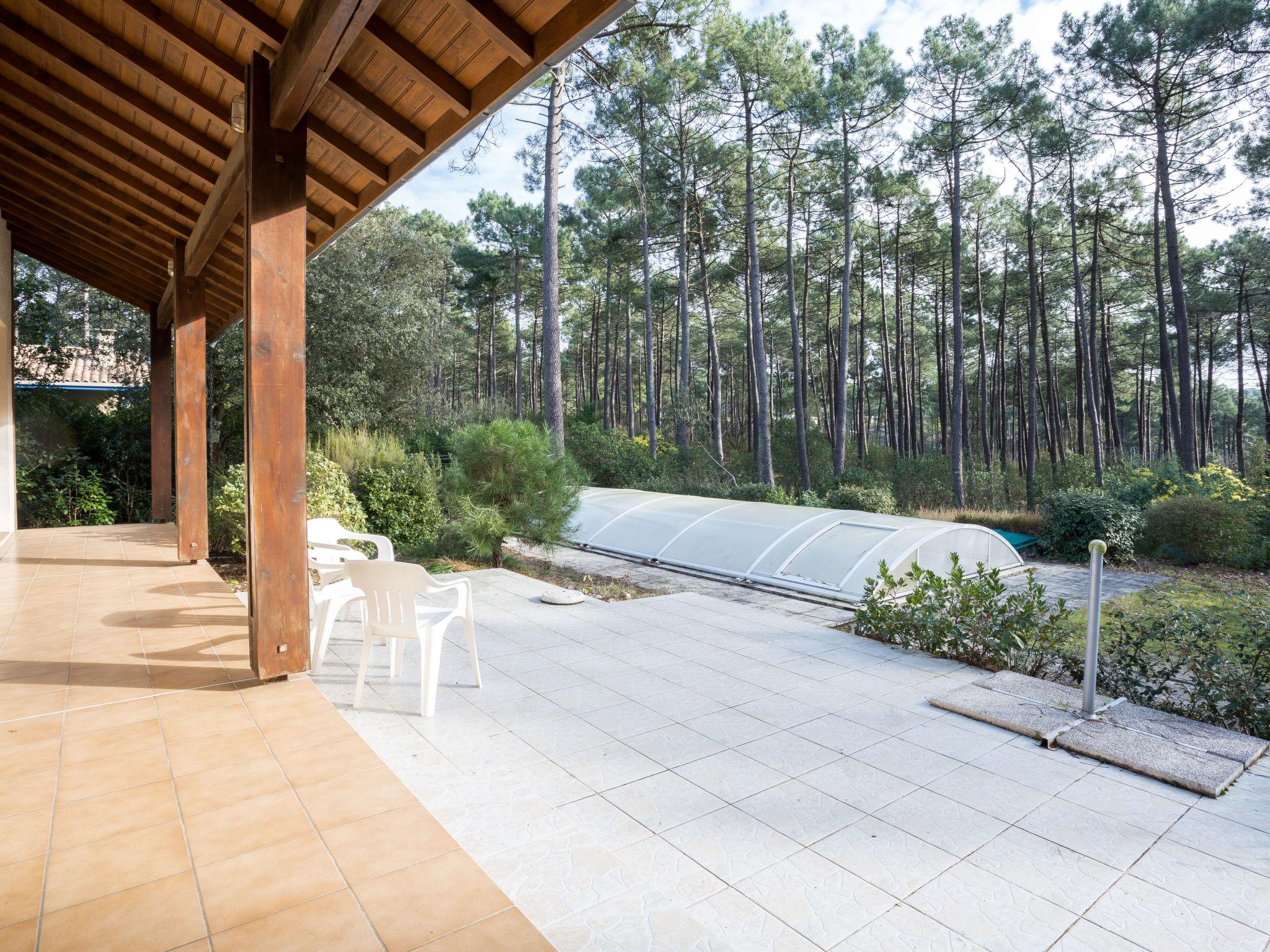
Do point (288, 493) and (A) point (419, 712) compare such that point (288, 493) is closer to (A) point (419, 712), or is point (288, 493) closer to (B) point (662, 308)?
(A) point (419, 712)

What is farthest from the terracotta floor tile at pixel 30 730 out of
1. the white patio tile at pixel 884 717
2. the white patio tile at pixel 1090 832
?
the white patio tile at pixel 1090 832

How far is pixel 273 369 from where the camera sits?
3.10 m

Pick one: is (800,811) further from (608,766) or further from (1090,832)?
(1090,832)

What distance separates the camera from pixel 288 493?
10.5ft

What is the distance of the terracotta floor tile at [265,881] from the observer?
174 centimetres

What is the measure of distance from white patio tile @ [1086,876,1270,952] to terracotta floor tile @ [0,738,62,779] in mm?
3362

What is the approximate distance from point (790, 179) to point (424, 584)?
15.0 m

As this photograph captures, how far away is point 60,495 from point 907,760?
11.6 metres

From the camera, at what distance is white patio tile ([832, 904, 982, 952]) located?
1.74m

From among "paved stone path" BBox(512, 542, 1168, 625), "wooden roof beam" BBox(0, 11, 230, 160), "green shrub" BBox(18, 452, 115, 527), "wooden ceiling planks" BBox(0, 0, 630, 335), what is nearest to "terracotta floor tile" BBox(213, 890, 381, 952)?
"wooden ceiling planks" BBox(0, 0, 630, 335)

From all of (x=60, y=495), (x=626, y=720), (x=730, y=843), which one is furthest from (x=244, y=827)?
(x=60, y=495)

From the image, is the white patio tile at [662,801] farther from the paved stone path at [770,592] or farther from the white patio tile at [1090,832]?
the paved stone path at [770,592]

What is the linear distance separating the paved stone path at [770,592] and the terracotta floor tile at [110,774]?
4247 millimetres

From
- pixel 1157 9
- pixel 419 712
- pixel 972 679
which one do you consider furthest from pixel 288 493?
pixel 1157 9
